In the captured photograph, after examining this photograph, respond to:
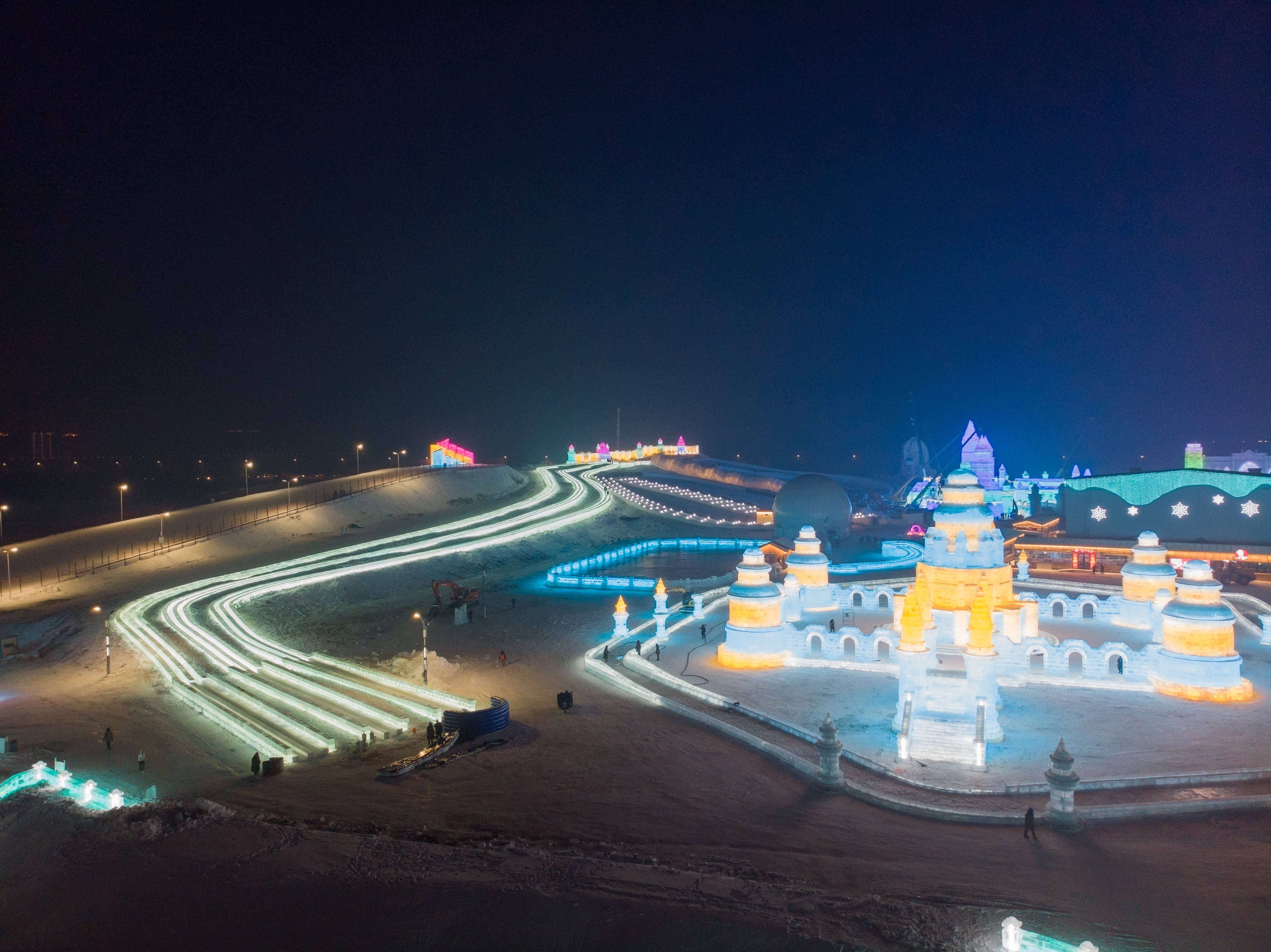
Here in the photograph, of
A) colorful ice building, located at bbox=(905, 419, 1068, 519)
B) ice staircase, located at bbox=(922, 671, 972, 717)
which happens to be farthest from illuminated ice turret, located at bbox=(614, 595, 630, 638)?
colorful ice building, located at bbox=(905, 419, 1068, 519)

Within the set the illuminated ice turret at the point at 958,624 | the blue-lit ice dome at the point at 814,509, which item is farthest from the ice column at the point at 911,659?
the blue-lit ice dome at the point at 814,509

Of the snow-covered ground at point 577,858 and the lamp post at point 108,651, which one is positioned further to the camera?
the lamp post at point 108,651

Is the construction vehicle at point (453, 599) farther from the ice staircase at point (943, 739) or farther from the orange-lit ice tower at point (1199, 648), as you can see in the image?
the orange-lit ice tower at point (1199, 648)

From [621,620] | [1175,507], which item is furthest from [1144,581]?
[621,620]

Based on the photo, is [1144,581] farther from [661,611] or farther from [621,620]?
[621,620]

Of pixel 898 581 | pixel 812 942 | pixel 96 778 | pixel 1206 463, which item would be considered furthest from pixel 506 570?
pixel 1206 463

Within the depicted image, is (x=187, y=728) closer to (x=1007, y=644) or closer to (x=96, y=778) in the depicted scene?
(x=96, y=778)
